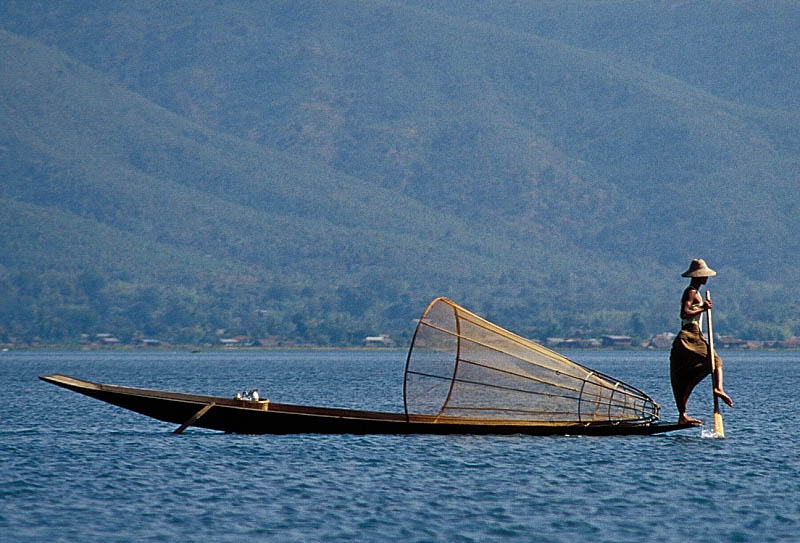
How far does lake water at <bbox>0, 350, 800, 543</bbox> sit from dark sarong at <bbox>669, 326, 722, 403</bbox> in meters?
1.69

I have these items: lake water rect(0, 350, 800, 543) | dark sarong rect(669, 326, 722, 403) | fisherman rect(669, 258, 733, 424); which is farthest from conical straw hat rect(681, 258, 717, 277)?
lake water rect(0, 350, 800, 543)

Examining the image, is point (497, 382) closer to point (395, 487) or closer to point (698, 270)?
point (698, 270)

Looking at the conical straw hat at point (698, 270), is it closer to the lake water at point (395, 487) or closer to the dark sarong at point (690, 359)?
the dark sarong at point (690, 359)

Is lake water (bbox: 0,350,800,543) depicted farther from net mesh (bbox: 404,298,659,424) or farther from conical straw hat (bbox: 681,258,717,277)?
conical straw hat (bbox: 681,258,717,277)

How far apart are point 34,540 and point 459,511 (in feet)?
26.3

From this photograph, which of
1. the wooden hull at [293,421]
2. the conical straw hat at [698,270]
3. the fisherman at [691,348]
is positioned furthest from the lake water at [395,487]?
the conical straw hat at [698,270]

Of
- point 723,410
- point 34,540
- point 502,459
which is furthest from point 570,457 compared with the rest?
point 723,410

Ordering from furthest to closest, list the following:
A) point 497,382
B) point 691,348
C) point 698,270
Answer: point 497,382 → point 698,270 → point 691,348

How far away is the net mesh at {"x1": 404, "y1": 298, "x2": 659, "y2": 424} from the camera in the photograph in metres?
34.0

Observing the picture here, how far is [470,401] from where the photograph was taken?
3416 cm

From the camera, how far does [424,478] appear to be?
29172 millimetres

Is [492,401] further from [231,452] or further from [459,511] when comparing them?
[459,511]

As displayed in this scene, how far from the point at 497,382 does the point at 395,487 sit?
23.9ft

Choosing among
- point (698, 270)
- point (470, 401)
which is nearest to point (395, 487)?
point (470, 401)
